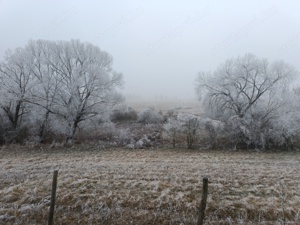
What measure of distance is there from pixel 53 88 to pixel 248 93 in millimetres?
22134

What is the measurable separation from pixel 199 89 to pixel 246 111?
6247 millimetres

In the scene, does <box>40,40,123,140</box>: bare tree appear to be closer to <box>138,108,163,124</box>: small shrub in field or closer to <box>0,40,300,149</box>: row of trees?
<box>0,40,300,149</box>: row of trees

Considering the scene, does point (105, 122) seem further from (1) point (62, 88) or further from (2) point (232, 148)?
A: (2) point (232, 148)

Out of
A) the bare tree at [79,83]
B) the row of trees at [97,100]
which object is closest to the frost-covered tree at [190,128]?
the row of trees at [97,100]

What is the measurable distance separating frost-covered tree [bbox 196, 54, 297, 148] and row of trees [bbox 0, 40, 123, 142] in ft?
39.9

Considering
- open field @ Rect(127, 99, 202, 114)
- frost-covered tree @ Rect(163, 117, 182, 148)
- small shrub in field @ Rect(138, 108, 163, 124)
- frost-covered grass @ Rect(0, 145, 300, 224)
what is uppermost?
open field @ Rect(127, 99, 202, 114)

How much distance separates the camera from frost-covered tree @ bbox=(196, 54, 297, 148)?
2419cm

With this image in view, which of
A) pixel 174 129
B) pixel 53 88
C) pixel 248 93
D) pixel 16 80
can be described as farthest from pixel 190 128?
A: pixel 16 80

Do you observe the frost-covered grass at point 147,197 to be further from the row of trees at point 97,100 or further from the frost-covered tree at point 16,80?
the frost-covered tree at point 16,80

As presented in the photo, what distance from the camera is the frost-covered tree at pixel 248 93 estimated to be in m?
24.2

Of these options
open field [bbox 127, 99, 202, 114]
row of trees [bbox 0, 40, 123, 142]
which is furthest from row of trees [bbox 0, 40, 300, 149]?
open field [bbox 127, 99, 202, 114]

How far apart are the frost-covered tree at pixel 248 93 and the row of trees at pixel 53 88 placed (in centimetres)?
1217

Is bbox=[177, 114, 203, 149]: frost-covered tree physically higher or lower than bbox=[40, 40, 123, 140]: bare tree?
lower

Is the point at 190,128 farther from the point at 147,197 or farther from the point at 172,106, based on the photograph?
the point at 172,106
